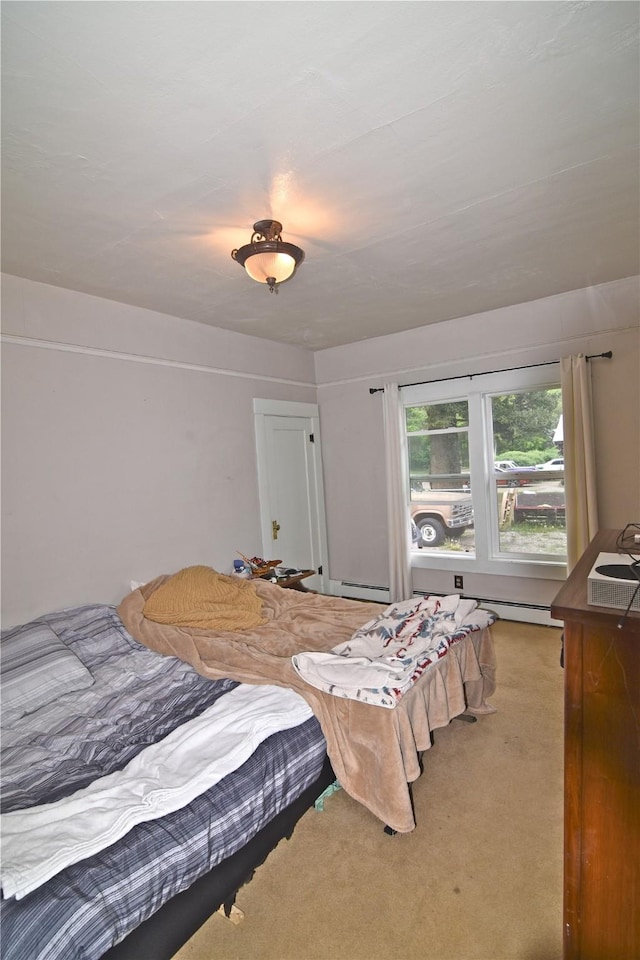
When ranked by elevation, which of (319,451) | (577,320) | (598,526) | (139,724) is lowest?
(139,724)

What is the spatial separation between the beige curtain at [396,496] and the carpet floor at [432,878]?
85.4 inches

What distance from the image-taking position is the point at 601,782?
1.10 m

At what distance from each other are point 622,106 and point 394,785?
2.59m

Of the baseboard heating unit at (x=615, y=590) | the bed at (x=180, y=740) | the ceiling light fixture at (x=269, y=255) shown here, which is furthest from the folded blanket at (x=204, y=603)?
the baseboard heating unit at (x=615, y=590)

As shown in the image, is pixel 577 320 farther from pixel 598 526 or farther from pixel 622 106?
pixel 622 106

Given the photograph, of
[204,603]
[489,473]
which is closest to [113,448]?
[204,603]

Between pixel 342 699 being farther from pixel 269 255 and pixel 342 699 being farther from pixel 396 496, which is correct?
pixel 396 496

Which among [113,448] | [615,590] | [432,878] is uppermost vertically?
[113,448]

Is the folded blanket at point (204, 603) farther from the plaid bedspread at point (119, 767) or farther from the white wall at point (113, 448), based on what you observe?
the white wall at point (113, 448)

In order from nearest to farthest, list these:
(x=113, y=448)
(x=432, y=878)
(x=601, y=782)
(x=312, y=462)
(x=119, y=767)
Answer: (x=601, y=782) → (x=119, y=767) → (x=432, y=878) → (x=113, y=448) → (x=312, y=462)

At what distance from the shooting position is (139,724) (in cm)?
186

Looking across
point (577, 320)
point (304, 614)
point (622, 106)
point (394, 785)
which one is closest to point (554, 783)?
point (394, 785)

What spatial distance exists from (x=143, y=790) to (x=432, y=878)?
3.62 ft

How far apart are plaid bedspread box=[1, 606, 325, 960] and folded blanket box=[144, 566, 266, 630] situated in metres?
0.31
